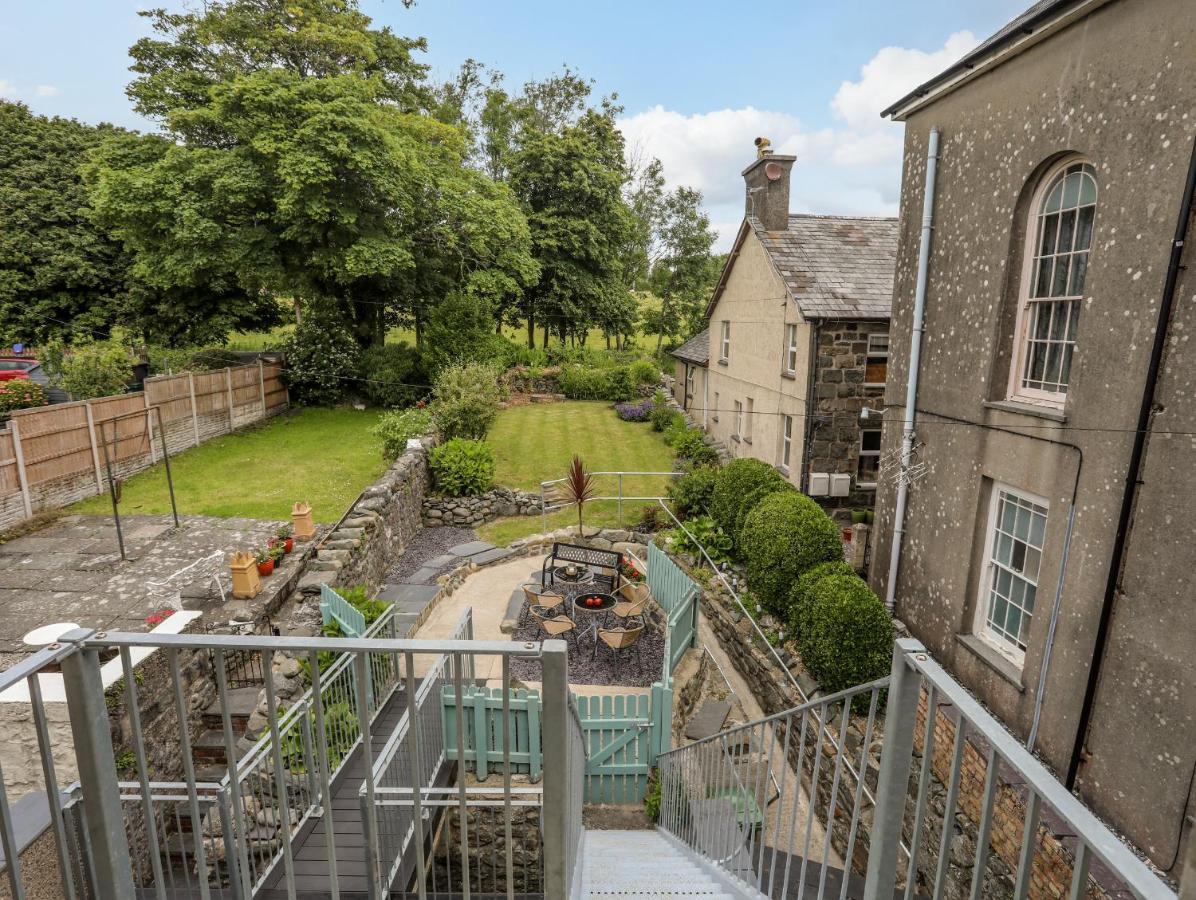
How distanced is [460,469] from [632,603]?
24.6 feet

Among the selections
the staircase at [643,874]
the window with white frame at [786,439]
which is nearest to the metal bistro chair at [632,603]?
the staircase at [643,874]

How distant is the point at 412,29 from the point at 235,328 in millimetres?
14103

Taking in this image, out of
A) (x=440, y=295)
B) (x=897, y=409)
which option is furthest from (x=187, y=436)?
(x=897, y=409)

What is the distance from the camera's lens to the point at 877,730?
816 cm

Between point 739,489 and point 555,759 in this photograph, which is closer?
point 555,759

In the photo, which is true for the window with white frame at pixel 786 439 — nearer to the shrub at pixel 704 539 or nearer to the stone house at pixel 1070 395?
the shrub at pixel 704 539

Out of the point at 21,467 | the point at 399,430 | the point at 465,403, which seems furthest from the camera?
the point at 465,403

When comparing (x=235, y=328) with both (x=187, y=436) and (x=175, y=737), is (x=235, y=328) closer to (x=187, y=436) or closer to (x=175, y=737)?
(x=187, y=436)

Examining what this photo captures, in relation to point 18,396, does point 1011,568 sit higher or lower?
lower

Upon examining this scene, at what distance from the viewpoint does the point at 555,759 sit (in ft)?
6.75

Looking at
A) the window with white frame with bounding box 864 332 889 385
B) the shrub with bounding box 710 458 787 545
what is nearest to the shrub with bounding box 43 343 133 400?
the shrub with bounding box 710 458 787 545

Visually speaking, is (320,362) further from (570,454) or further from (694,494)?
(694,494)

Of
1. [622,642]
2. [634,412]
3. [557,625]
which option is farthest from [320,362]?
[622,642]

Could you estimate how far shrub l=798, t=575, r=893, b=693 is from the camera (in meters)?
7.97
